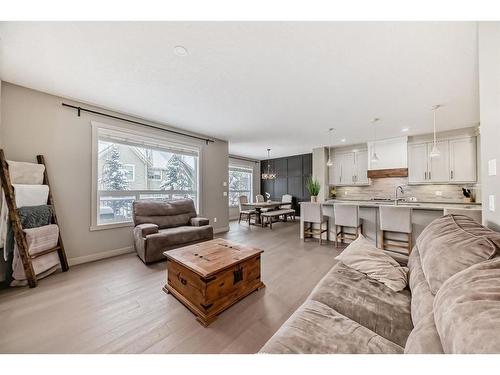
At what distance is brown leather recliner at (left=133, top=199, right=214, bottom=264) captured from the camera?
116 inches

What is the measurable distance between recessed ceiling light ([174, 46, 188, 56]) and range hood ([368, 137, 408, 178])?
4967 mm

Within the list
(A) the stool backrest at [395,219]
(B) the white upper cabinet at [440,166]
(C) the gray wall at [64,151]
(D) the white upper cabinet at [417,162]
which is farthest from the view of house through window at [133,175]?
(B) the white upper cabinet at [440,166]

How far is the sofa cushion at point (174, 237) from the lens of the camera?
292cm

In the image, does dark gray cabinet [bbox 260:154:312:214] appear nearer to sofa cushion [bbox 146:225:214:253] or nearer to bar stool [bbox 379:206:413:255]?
bar stool [bbox 379:206:413:255]

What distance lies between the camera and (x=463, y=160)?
4199mm

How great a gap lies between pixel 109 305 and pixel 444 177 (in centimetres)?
646

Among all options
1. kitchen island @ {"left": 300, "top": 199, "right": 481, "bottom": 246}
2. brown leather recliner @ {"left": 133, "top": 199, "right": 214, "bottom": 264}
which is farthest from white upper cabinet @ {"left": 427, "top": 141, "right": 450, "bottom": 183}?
brown leather recliner @ {"left": 133, "top": 199, "right": 214, "bottom": 264}

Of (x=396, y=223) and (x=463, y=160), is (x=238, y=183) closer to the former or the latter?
(x=396, y=223)

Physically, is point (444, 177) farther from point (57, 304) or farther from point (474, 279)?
point (57, 304)

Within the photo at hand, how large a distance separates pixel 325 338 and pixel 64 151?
12.9 feet

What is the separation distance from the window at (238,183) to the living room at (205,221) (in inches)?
124

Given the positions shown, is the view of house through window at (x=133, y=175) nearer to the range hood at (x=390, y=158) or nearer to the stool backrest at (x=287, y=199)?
the stool backrest at (x=287, y=199)

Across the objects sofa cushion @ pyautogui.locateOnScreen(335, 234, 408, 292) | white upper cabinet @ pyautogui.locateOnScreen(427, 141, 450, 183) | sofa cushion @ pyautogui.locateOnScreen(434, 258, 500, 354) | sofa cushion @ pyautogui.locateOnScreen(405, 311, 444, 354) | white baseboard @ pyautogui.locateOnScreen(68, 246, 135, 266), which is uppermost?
white upper cabinet @ pyautogui.locateOnScreen(427, 141, 450, 183)
